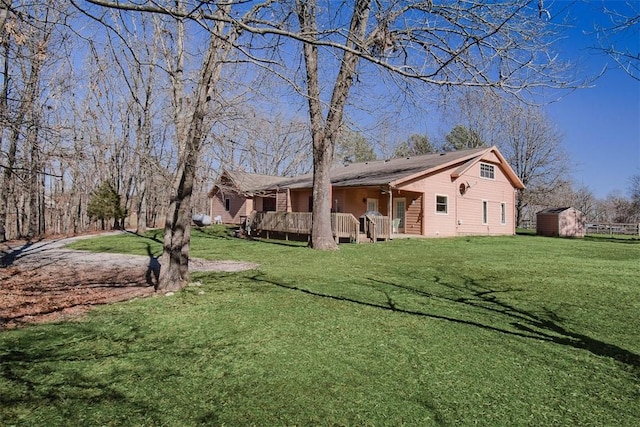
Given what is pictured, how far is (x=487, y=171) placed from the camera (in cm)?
2358

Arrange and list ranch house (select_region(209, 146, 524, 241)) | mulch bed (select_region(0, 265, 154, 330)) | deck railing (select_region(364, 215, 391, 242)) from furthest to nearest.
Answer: ranch house (select_region(209, 146, 524, 241))
deck railing (select_region(364, 215, 391, 242))
mulch bed (select_region(0, 265, 154, 330))

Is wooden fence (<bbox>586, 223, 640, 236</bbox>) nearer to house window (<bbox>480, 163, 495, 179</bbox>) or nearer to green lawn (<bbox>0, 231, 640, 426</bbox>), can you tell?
house window (<bbox>480, 163, 495, 179</bbox>)

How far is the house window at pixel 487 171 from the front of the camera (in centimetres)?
2319

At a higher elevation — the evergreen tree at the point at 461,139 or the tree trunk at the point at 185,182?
the evergreen tree at the point at 461,139

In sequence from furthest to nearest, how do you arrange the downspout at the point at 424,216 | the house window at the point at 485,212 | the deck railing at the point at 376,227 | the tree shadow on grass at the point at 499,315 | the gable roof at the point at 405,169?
the house window at the point at 485,212 → the downspout at the point at 424,216 → the gable roof at the point at 405,169 → the deck railing at the point at 376,227 → the tree shadow on grass at the point at 499,315

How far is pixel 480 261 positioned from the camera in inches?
447

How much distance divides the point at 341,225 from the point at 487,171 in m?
11.3

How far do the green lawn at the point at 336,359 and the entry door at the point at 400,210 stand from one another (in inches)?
558

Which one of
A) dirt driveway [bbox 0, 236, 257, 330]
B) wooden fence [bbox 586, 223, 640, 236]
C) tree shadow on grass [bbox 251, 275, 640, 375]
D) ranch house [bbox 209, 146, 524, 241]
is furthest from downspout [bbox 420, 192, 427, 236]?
wooden fence [bbox 586, 223, 640, 236]

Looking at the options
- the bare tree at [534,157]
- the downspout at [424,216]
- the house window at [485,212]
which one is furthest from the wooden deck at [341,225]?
the bare tree at [534,157]

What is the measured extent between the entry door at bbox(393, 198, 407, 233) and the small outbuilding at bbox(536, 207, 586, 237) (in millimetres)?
11059

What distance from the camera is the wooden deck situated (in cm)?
1734

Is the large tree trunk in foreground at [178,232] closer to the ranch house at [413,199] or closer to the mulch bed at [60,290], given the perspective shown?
the mulch bed at [60,290]

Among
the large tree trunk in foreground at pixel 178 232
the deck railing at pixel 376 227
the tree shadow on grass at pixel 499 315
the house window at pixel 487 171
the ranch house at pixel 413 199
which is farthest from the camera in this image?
the house window at pixel 487 171
